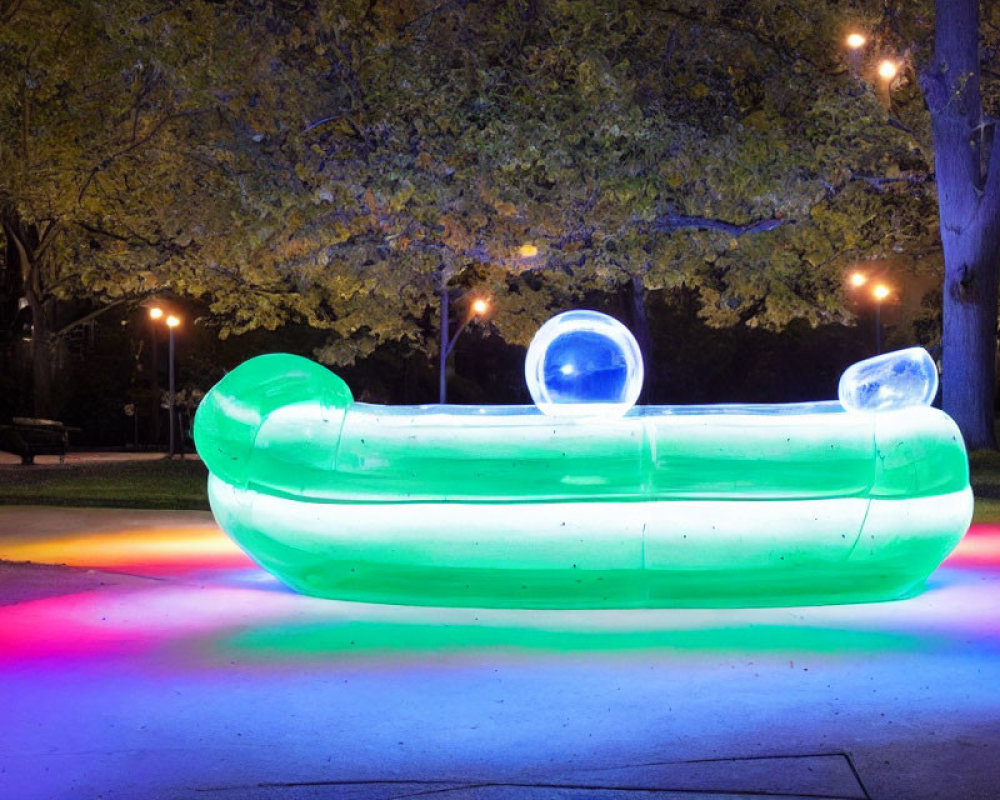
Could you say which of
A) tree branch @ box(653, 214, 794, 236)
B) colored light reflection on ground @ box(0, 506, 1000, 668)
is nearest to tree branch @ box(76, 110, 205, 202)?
tree branch @ box(653, 214, 794, 236)

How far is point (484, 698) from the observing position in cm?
584

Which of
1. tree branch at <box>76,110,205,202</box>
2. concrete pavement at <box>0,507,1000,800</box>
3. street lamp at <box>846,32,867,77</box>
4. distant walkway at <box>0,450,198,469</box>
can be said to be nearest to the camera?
concrete pavement at <box>0,507,1000,800</box>

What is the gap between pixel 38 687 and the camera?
19.9ft

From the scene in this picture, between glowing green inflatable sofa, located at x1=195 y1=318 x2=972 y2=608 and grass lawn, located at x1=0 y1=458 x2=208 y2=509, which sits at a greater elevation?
glowing green inflatable sofa, located at x1=195 y1=318 x2=972 y2=608

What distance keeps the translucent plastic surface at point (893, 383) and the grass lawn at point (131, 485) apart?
6.01 metres

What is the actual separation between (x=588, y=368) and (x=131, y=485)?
12.9 metres

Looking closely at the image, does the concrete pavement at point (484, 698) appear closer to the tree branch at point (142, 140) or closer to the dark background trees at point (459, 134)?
the dark background trees at point (459, 134)

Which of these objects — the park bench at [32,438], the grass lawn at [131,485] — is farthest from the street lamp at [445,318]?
the grass lawn at [131,485]

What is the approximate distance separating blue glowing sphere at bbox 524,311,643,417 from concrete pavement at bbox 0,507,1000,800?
141 centimetres

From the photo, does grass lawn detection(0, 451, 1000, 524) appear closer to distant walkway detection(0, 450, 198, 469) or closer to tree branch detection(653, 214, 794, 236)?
distant walkway detection(0, 450, 198, 469)

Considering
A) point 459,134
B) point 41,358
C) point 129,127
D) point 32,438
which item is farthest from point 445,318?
point 459,134

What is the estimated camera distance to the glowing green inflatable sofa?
8078mm

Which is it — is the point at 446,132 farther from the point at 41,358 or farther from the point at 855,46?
the point at 41,358

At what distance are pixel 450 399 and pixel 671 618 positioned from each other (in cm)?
3707
